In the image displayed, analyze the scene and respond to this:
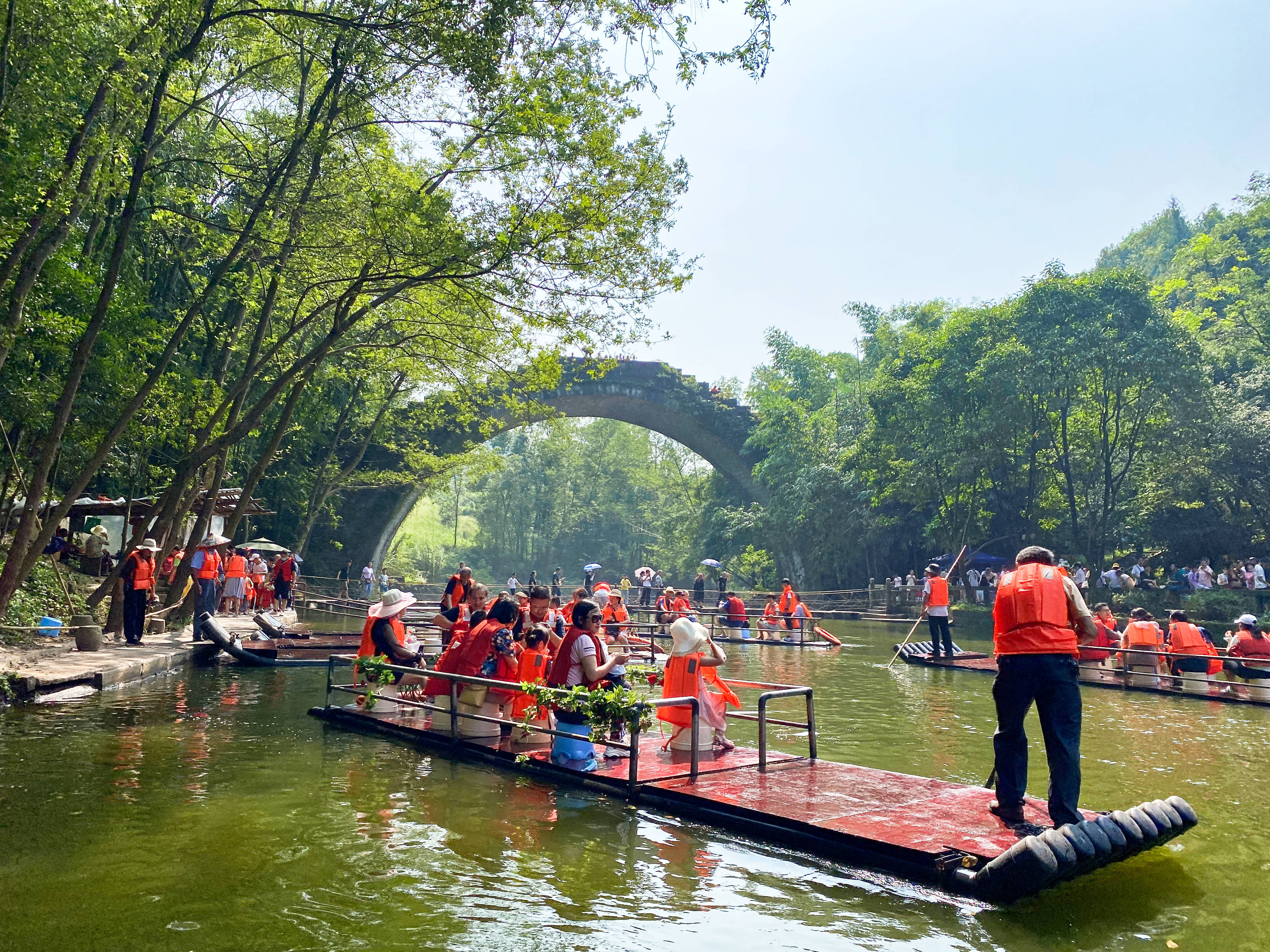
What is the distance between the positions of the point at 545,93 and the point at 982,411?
2141cm

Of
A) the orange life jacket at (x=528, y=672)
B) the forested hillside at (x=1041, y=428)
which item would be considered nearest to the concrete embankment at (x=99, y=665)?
the orange life jacket at (x=528, y=672)

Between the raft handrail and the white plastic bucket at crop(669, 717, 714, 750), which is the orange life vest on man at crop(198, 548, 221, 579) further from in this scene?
the white plastic bucket at crop(669, 717, 714, 750)

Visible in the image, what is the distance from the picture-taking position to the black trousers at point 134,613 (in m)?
15.7

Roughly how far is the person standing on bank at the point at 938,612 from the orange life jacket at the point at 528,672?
35.0 ft

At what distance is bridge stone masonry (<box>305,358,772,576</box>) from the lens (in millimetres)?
35562

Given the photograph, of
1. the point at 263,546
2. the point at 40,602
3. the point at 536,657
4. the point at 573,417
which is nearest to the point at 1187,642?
the point at 536,657

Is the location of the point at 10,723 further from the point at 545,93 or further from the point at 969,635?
the point at 969,635

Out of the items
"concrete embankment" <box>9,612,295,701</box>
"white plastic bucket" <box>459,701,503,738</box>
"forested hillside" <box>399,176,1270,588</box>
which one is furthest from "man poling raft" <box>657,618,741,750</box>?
"forested hillside" <box>399,176,1270,588</box>

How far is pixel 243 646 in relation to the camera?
16609mm

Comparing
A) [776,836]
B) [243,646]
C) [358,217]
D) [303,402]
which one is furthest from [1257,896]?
[303,402]

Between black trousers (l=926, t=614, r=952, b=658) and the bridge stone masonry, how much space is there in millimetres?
16560

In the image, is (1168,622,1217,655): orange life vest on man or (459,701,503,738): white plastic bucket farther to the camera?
(1168,622,1217,655): orange life vest on man

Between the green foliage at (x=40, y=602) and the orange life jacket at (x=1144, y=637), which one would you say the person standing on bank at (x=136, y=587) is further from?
the orange life jacket at (x=1144, y=637)

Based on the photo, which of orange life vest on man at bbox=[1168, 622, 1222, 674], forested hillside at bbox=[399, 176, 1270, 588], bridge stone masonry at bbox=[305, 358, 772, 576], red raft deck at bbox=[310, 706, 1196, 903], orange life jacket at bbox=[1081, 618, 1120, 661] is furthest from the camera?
bridge stone masonry at bbox=[305, 358, 772, 576]
